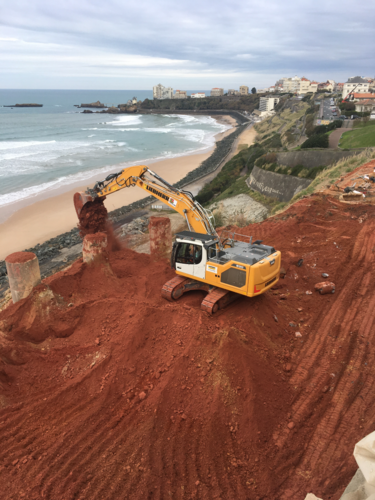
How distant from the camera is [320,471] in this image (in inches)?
235

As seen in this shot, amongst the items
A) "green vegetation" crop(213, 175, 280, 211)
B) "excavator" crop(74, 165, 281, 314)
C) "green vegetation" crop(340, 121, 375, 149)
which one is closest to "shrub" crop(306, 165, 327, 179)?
"green vegetation" crop(213, 175, 280, 211)

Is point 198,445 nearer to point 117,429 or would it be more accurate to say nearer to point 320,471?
point 117,429

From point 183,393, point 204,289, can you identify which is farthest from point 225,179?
point 183,393

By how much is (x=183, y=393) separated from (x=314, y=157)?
25.1m

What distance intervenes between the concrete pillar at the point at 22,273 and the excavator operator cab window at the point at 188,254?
4030 millimetres

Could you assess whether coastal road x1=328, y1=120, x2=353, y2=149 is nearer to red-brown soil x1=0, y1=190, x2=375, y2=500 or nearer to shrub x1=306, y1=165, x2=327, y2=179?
shrub x1=306, y1=165, x2=327, y2=179

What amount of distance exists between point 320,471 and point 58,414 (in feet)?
16.4

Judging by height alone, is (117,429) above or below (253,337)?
below

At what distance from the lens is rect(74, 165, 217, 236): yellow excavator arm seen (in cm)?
1132

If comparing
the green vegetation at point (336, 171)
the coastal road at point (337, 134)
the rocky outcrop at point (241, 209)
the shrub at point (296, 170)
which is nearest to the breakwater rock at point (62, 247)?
the rocky outcrop at point (241, 209)

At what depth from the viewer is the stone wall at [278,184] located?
87.5ft

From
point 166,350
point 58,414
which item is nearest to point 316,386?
point 166,350

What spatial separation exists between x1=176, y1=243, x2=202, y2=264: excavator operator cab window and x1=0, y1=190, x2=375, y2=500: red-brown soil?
1.28m

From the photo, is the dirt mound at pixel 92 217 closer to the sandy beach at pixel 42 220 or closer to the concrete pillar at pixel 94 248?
the concrete pillar at pixel 94 248
